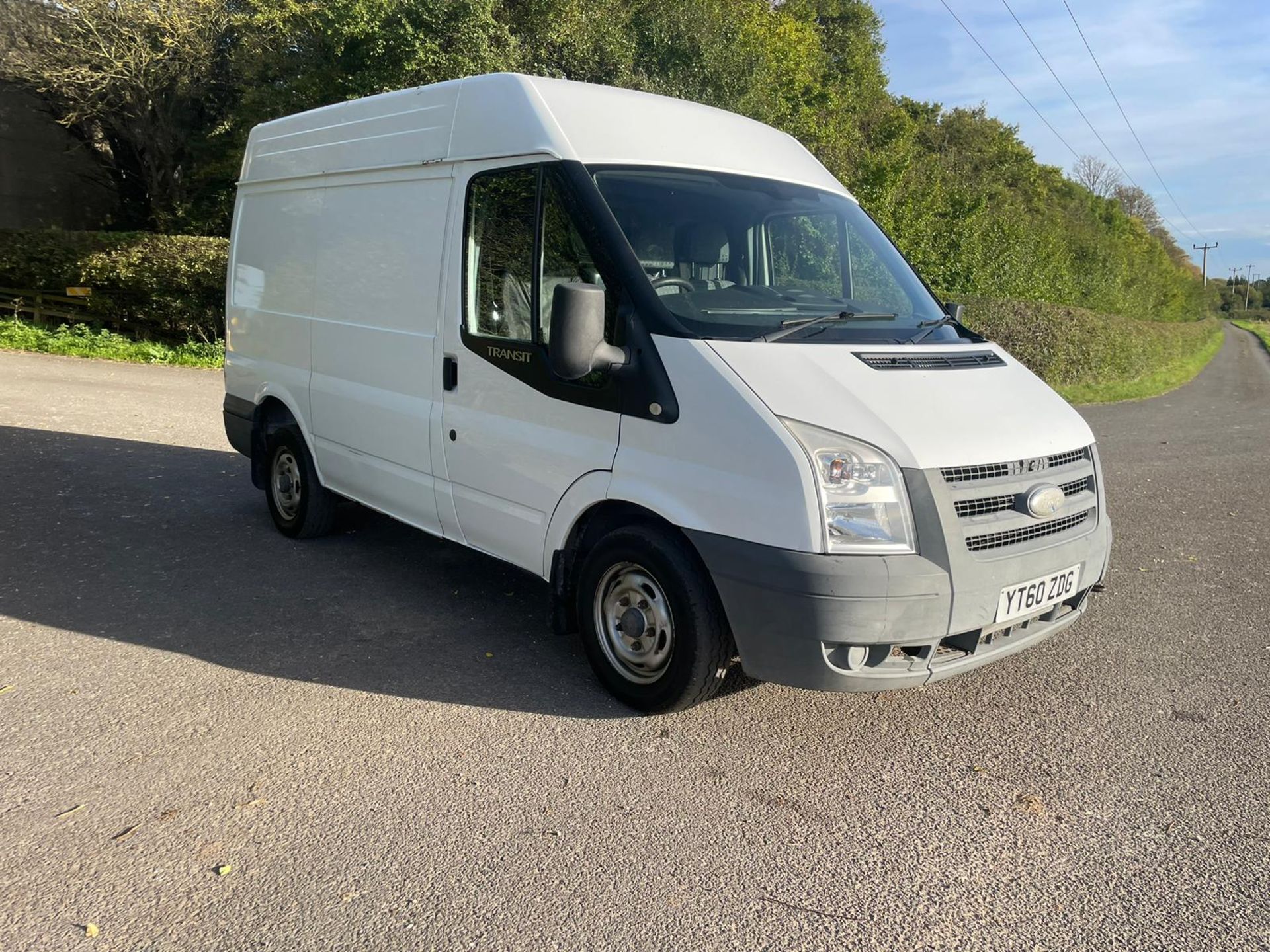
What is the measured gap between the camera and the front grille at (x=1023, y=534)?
3.46 metres

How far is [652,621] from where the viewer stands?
3867 mm

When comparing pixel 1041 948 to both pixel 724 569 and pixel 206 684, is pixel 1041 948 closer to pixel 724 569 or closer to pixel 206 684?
pixel 724 569

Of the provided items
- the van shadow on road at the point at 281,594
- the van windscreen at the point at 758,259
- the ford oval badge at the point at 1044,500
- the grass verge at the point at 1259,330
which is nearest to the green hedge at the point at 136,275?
the van shadow on road at the point at 281,594

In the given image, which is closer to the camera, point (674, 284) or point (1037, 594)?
point (1037, 594)

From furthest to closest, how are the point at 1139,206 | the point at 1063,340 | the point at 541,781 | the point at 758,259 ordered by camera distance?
the point at 1139,206 < the point at 1063,340 < the point at 758,259 < the point at 541,781

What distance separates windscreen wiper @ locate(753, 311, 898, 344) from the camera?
12.2ft

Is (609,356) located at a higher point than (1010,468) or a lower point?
higher

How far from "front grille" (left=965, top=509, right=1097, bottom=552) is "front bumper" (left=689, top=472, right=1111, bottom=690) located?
2.0 inches

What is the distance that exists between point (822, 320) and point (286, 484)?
4.08 meters

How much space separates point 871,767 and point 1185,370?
30.7 m

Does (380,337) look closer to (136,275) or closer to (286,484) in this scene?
(286,484)

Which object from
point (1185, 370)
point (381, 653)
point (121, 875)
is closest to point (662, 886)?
point (121, 875)

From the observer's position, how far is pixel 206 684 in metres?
4.15

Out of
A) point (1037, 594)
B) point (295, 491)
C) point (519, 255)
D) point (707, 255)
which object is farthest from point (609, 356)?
point (295, 491)
